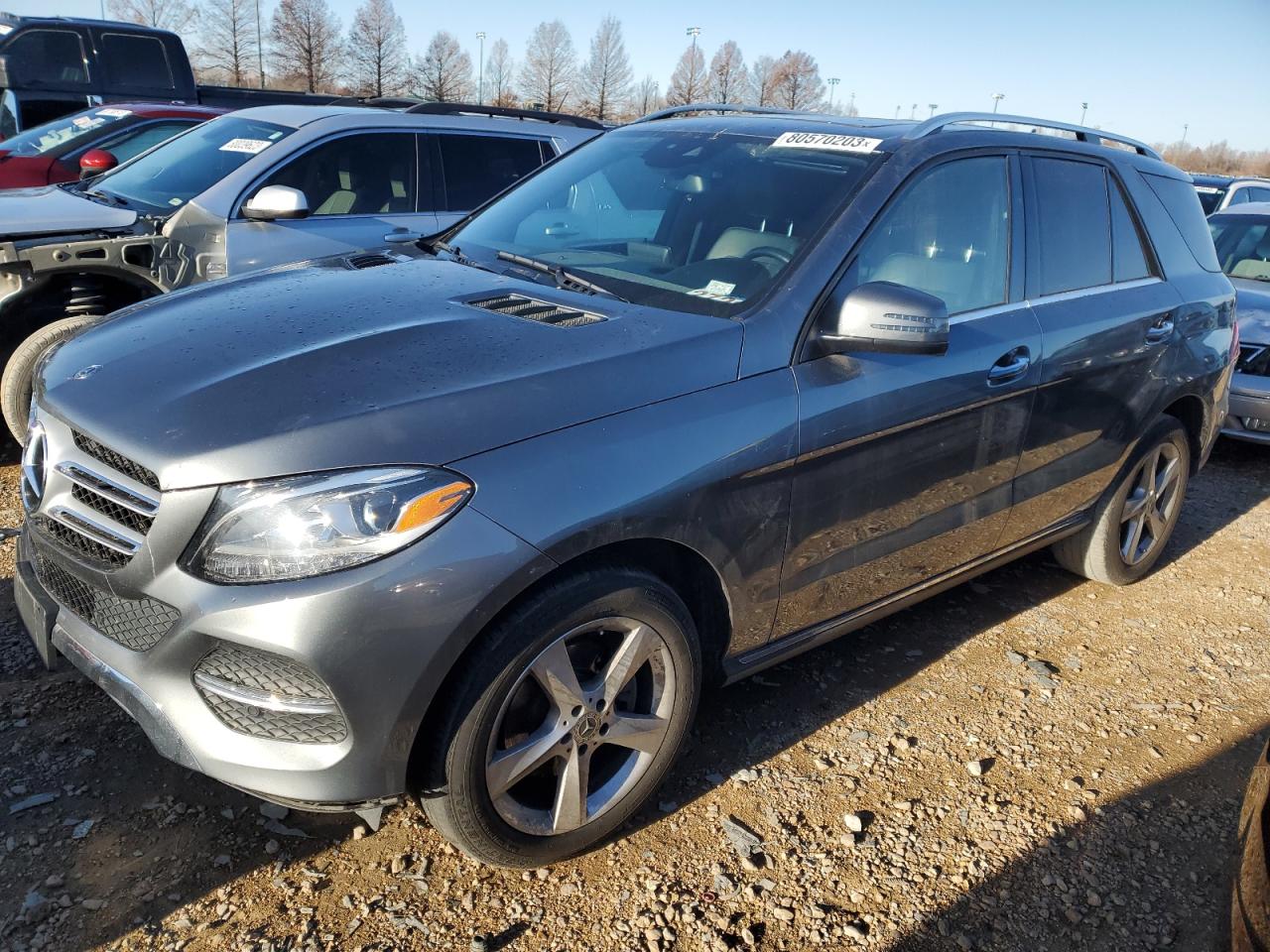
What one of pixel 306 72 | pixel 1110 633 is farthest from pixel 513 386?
pixel 306 72

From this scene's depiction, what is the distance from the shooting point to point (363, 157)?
5.73 m

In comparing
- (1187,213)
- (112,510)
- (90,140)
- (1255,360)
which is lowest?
(1255,360)

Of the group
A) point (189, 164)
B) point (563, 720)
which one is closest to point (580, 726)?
point (563, 720)

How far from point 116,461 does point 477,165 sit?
4574 mm

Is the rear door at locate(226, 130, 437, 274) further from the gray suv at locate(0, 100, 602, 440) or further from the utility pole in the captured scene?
the utility pole

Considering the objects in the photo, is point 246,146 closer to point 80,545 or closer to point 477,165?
point 477,165

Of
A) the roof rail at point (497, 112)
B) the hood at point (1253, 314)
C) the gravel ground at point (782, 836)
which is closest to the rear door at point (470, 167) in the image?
the roof rail at point (497, 112)

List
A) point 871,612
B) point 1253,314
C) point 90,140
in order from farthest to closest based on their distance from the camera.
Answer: point 90,140 < point 1253,314 < point 871,612

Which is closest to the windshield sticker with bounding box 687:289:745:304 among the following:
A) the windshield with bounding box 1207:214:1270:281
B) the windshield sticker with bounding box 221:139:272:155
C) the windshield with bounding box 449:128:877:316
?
the windshield with bounding box 449:128:877:316

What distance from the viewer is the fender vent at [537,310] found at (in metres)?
2.55

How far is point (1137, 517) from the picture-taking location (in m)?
4.39

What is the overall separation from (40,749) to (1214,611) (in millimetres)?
4580

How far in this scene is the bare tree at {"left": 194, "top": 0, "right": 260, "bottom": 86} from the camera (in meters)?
53.2

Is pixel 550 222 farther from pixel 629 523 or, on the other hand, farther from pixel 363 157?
pixel 363 157
